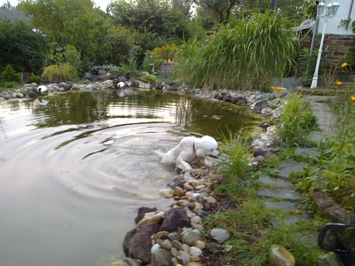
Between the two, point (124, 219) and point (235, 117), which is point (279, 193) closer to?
point (124, 219)

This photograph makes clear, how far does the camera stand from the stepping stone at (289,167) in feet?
8.52

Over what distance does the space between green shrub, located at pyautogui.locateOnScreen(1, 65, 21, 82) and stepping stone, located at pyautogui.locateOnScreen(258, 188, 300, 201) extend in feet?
29.7

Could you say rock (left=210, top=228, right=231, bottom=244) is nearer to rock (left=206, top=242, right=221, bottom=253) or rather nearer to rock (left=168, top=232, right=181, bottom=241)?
rock (left=206, top=242, right=221, bottom=253)

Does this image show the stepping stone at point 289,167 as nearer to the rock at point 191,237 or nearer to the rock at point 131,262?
the rock at point 191,237

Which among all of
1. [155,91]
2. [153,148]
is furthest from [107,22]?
[153,148]

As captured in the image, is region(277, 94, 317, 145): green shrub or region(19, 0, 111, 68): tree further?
region(19, 0, 111, 68): tree

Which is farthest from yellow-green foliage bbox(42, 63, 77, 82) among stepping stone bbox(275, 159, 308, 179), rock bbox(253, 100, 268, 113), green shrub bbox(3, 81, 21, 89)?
stepping stone bbox(275, 159, 308, 179)

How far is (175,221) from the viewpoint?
2.07 meters

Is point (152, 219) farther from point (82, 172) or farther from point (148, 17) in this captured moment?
point (148, 17)

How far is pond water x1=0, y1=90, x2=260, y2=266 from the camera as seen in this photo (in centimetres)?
210

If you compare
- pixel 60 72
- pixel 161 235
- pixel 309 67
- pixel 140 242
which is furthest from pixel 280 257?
pixel 60 72

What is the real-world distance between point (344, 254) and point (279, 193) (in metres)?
0.79

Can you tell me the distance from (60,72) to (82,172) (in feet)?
25.5

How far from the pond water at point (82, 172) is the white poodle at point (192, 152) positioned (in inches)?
6.1
